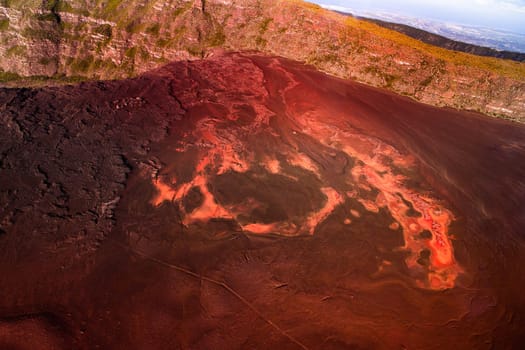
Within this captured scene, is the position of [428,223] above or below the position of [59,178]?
above

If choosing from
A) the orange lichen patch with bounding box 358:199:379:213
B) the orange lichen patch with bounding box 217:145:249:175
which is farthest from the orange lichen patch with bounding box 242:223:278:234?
the orange lichen patch with bounding box 358:199:379:213

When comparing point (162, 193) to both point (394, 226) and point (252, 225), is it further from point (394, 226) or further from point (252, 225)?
point (394, 226)

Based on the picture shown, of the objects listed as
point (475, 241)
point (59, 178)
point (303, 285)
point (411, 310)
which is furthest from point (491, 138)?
point (59, 178)

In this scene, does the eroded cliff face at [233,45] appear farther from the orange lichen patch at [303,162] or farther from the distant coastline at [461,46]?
the distant coastline at [461,46]

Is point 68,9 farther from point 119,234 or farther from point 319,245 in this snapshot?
point 319,245

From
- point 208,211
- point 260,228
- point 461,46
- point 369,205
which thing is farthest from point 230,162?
point 461,46

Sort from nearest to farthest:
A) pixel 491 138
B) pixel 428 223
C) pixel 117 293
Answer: pixel 117 293, pixel 428 223, pixel 491 138

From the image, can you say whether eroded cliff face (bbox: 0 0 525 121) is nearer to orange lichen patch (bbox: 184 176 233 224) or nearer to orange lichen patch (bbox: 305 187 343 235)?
orange lichen patch (bbox: 305 187 343 235)
